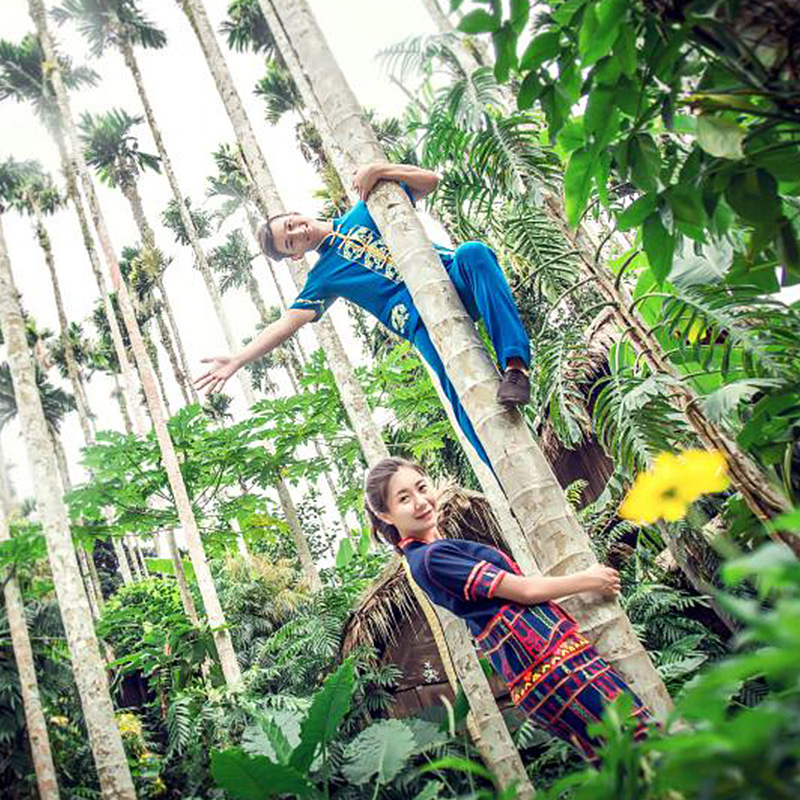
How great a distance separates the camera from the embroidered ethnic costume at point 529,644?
1.63 meters

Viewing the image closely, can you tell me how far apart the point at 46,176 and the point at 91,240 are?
→ 591cm

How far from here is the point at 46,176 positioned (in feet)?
63.3

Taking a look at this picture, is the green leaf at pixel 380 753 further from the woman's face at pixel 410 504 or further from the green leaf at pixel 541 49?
the green leaf at pixel 541 49

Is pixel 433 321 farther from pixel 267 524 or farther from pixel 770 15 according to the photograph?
pixel 267 524

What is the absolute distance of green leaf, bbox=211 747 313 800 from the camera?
126 inches

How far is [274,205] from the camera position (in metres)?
8.22

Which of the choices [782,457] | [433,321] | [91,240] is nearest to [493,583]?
[433,321]

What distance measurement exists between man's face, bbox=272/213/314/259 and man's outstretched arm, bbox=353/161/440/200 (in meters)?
0.48

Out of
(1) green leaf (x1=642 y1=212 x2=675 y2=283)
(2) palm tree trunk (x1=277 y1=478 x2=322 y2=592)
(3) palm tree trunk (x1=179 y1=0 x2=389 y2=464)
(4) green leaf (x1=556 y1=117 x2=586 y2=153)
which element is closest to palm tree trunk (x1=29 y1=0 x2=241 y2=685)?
(2) palm tree trunk (x1=277 y1=478 x2=322 y2=592)

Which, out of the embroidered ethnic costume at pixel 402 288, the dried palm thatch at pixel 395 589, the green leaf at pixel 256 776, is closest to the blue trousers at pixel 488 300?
the embroidered ethnic costume at pixel 402 288

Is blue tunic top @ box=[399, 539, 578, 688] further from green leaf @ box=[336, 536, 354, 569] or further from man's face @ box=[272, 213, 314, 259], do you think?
green leaf @ box=[336, 536, 354, 569]

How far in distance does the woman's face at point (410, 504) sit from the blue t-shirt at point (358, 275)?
595mm

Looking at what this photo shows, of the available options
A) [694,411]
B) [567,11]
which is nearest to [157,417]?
[694,411]

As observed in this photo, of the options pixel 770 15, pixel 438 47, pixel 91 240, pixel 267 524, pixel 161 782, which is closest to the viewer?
pixel 770 15
